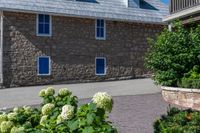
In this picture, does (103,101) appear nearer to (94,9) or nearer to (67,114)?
(67,114)

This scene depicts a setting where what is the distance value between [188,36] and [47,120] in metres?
11.2

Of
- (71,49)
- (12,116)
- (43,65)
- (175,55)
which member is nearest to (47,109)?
(12,116)

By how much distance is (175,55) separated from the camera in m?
14.8

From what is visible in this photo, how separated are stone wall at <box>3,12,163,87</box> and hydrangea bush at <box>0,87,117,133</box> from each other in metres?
20.0

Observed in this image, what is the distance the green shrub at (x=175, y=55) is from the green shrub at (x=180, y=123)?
8944 millimetres

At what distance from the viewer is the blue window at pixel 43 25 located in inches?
1006

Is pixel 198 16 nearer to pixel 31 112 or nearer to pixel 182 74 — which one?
pixel 182 74

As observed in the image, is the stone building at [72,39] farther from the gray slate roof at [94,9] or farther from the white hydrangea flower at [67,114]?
the white hydrangea flower at [67,114]

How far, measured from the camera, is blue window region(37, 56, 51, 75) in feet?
83.9

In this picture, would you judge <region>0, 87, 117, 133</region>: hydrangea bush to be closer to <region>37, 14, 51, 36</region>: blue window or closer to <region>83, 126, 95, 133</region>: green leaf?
<region>83, 126, 95, 133</region>: green leaf

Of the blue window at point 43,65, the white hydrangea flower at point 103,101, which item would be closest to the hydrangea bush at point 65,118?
the white hydrangea flower at point 103,101

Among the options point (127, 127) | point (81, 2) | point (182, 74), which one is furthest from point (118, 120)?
point (81, 2)

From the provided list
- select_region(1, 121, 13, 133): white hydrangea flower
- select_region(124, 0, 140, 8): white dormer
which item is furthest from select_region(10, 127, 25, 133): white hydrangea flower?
select_region(124, 0, 140, 8): white dormer

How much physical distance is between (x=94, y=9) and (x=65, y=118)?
78.1 feet
